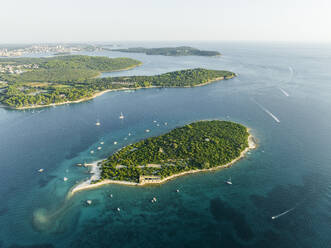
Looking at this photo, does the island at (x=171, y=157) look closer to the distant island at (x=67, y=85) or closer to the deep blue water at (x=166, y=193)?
the deep blue water at (x=166, y=193)

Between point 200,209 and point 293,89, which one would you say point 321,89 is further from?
point 200,209

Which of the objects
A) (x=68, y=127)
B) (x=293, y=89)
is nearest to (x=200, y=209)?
(x=68, y=127)

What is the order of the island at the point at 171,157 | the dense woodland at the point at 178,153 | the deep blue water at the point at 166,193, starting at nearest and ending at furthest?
the deep blue water at the point at 166,193
the island at the point at 171,157
the dense woodland at the point at 178,153

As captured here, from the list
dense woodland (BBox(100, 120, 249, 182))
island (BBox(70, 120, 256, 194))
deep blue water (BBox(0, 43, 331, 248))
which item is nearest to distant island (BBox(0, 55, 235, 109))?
deep blue water (BBox(0, 43, 331, 248))

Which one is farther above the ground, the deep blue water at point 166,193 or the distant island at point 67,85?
the distant island at point 67,85

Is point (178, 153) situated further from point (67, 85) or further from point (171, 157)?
point (67, 85)

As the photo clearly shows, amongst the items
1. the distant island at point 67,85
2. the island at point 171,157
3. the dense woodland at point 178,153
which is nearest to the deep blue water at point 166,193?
the island at point 171,157

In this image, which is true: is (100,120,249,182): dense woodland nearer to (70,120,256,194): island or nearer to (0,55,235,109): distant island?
(70,120,256,194): island

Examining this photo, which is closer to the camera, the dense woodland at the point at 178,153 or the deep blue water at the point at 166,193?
the deep blue water at the point at 166,193

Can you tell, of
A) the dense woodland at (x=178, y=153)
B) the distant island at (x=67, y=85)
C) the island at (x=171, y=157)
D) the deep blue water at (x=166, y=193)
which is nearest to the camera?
the deep blue water at (x=166, y=193)
